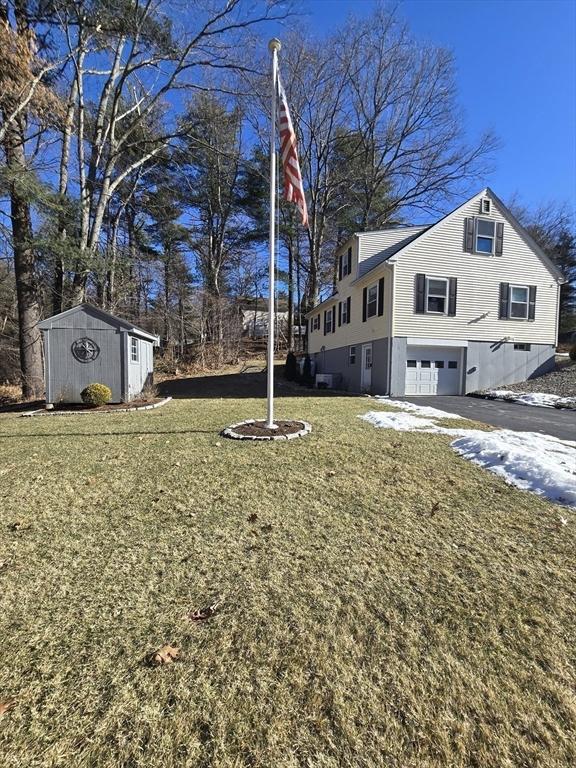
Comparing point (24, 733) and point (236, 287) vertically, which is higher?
point (236, 287)

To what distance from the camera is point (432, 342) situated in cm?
1329

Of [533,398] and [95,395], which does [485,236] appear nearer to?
[533,398]

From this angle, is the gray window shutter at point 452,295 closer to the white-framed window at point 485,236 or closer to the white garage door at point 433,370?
the white garage door at point 433,370

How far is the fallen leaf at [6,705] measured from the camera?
1.47m

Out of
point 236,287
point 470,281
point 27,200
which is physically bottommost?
point 470,281

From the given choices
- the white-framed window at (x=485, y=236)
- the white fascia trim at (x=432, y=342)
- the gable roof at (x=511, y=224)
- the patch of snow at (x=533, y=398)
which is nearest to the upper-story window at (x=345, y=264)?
the gable roof at (x=511, y=224)

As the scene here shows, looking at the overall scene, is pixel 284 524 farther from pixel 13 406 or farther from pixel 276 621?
pixel 13 406

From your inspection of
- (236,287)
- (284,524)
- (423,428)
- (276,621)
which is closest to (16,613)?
(276,621)

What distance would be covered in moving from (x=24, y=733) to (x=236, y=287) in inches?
1122

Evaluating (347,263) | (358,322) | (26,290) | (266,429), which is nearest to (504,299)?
(358,322)

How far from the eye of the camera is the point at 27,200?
31.3 feet

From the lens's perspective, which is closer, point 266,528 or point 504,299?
point 266,528

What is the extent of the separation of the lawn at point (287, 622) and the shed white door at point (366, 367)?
34.5 ft

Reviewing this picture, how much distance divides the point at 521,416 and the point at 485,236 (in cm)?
888
